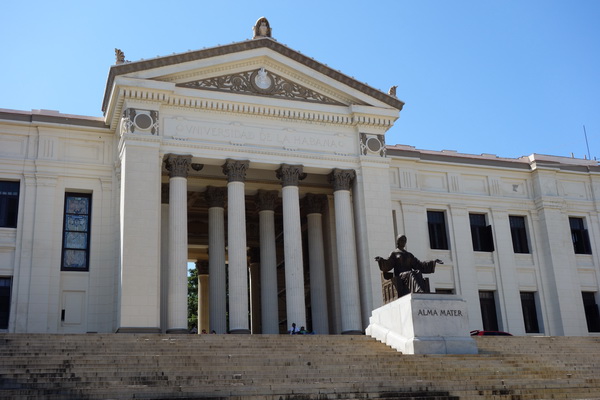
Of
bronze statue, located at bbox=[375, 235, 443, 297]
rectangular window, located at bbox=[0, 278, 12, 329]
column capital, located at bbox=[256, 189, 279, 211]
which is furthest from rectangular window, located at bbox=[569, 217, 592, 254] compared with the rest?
rectangular window, located at bbox=[0, 278, 12, 329]

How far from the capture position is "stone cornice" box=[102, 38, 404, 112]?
31844mm

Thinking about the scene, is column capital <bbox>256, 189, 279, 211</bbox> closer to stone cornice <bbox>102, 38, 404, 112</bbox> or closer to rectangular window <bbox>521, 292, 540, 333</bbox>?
stone cornice <bbox>102, 38, 404, 112</bbox>

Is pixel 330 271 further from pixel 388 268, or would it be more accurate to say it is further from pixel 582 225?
pixel 582 225

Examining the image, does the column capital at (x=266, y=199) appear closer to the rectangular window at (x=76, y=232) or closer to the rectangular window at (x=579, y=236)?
the rectangular window at (x=76, y=232)

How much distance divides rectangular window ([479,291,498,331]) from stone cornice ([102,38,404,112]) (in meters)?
11.6

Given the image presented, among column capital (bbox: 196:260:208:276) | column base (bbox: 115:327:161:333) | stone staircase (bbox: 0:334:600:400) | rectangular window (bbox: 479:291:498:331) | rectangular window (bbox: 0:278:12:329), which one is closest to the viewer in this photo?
stone staircase (bbox: 0:334:600:400)

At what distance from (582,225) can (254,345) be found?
26.4m

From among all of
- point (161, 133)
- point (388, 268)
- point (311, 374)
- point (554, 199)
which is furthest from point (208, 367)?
point (554, 199)

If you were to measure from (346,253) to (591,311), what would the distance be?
16.4 m

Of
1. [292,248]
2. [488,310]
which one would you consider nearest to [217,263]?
[292,248]

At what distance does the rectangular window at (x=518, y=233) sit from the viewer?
41.4 m

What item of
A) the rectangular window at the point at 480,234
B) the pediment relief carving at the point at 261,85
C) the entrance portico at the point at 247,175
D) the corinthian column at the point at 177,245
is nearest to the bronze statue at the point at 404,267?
the entrance portico at the point at 247,175

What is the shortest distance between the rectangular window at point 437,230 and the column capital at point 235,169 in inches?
481

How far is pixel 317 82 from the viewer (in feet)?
116
